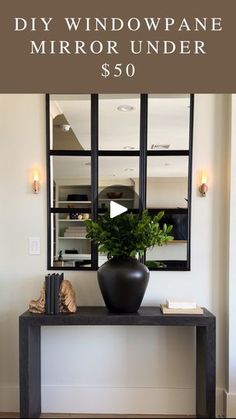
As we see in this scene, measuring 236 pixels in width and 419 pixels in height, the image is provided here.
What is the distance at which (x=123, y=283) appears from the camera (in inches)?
84.4

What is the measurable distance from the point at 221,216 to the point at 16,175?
1596mm

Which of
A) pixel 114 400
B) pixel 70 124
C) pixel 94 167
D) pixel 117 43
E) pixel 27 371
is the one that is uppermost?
pixel 117 43

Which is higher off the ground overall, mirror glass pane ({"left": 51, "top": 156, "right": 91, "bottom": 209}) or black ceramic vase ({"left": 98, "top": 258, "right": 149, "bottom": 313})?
mirror glass pane ({"left": 51, "top": 156, "right": 91, "bottom": 209})

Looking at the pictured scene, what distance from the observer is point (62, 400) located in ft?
8.16

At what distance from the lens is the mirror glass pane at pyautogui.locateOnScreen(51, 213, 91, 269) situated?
2.51m

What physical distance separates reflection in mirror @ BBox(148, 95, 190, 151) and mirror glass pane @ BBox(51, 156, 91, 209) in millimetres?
538

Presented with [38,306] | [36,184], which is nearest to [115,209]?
[36,184]

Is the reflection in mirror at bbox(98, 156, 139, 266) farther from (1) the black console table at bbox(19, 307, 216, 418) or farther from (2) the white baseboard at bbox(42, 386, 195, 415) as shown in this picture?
(2) the white baseboard at bbox(42, 386, 195, 415)

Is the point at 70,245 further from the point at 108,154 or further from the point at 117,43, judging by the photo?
the point at 117,43

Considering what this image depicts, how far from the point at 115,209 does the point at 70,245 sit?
1.51ft

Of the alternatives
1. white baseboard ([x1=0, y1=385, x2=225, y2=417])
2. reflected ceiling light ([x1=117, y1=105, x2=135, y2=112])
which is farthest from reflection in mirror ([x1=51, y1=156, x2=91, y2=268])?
white baseboard ([x1=0, y1=385, x2=225, y2=417])

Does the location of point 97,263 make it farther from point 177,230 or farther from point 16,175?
point 16,175

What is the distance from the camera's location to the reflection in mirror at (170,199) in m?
2.50

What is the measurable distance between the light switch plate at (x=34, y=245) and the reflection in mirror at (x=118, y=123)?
86 centimetres
